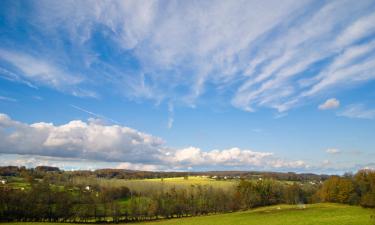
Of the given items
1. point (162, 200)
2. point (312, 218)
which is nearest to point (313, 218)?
point (312, 218)

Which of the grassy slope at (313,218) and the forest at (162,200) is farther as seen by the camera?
the forest at (162,200)

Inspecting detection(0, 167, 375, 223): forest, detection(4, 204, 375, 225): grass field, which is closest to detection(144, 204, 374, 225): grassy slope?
detection(4, 204, 375, 225): grass field

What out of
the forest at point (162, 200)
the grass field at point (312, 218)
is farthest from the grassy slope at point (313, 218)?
the forest at point (162, 200)

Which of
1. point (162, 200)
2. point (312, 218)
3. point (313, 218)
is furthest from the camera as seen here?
point (162, 200)

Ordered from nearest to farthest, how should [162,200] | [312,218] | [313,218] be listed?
1. [313,218]
2. [312,218]
3. [162,200]

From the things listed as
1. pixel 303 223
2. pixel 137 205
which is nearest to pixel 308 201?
pixel 137 205

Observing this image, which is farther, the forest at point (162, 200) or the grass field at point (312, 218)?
the forest at point (162, 200)

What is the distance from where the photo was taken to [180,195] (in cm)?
13188

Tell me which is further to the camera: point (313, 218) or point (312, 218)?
point (312, 218)

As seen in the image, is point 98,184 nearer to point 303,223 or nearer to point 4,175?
point 4,175

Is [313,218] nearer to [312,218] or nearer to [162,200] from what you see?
[312,218]

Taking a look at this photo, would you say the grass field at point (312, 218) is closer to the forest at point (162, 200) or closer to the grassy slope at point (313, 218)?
the grassy slope at point (313, 218)

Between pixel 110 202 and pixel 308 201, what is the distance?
7019 cm

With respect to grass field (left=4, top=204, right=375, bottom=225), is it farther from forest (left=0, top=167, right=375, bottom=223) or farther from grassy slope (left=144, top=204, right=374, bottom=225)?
forest (left=0, top=167, right=375, bottom=223)
